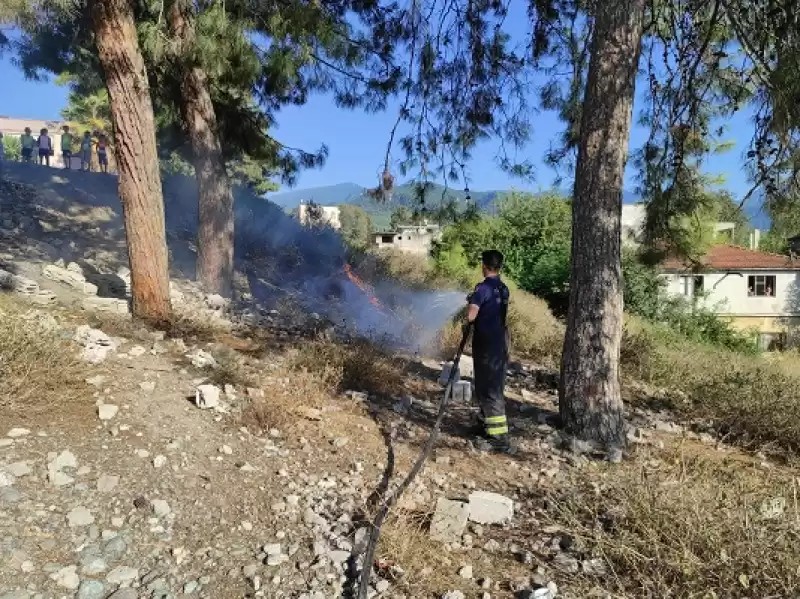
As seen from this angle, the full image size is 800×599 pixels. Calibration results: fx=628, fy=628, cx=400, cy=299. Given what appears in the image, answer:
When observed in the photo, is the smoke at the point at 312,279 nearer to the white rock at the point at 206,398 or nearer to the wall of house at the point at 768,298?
the white rock at the point at 206,398

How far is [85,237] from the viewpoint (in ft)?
35.4

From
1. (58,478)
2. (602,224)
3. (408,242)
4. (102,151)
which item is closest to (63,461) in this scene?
(58,478)

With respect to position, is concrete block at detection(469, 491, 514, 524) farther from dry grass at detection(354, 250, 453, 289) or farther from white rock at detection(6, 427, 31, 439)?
dry grass at detection(354, 250, 453, 289)

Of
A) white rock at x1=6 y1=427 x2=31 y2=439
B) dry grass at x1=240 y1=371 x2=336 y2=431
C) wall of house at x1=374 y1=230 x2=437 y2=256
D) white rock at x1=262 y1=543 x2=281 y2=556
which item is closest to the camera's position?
white rock at x1=262 y1=543 x2=281 y2=556

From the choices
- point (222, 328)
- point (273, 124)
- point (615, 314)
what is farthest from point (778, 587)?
point (273, 124)

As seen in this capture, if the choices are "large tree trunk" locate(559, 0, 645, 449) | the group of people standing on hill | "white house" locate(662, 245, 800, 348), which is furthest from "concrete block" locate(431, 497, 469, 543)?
"white house" locate(662, 245, 800, 348)

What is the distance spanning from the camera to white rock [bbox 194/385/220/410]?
454 centimetres

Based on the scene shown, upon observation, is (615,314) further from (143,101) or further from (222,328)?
(143,101)

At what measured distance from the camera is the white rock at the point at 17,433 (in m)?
3.68

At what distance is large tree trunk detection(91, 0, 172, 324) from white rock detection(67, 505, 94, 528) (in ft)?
10.1

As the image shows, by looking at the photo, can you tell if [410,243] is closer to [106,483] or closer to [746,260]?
[746,260]

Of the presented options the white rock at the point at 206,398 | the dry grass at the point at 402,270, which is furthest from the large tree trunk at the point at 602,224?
the dry grass at the point at 402,270

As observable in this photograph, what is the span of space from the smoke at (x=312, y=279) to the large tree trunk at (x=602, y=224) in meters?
3.26

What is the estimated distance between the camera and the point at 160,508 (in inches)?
132
